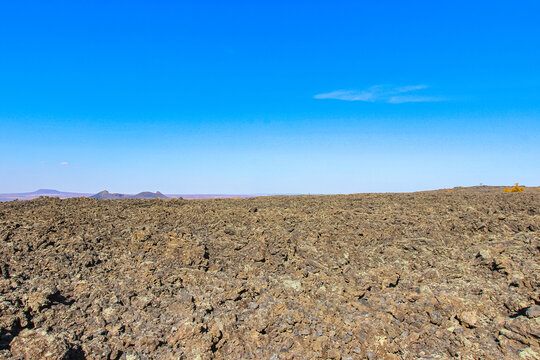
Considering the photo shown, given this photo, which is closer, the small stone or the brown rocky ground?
the brown rocky ground

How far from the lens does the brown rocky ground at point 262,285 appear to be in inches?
173

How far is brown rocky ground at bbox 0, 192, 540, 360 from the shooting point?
439cm

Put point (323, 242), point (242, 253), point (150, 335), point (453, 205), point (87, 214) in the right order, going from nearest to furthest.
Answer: point (150, 335), point (242, 253), point (323, 242), point (87, 214), point (453, 205)

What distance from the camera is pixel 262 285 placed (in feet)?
18.8

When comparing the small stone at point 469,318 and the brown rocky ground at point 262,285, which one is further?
the small stone at point 469,318

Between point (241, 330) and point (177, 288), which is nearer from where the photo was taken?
A: point (241, 330)

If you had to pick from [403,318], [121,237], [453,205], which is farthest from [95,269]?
[453,205]

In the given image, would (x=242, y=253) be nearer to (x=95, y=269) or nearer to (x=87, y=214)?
(x=95, y=269)

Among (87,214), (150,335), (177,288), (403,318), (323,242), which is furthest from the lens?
(87,214)

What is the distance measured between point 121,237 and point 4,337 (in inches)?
114

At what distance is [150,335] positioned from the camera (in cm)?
451

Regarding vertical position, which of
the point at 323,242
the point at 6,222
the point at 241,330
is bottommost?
the point at 241,330

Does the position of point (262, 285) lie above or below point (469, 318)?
above

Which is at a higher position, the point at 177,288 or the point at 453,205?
the point at 453,205
